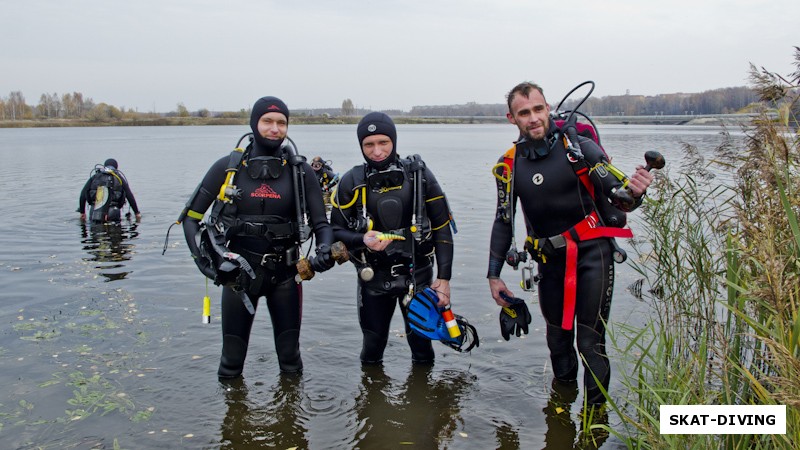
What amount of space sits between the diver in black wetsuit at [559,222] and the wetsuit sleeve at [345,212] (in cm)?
116

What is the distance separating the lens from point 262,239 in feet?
14.6

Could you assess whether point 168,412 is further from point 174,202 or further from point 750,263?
point 174,202

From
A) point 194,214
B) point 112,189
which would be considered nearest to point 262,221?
point 194,214

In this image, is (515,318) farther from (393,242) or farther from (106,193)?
(106,193)

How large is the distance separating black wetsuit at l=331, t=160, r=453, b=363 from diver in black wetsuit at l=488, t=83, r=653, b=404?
63 centimetres

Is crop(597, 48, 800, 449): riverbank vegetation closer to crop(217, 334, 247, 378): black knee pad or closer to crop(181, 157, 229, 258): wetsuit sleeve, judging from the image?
crop(217, 334, 247, 378): black knee pad

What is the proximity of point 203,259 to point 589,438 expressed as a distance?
9.35ft

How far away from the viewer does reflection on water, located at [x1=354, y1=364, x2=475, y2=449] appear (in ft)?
13.7

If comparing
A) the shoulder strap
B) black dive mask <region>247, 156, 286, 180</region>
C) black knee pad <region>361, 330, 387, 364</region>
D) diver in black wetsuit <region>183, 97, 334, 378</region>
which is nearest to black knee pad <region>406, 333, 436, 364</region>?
black knee pad <region>361, 330, 387, 364</region>

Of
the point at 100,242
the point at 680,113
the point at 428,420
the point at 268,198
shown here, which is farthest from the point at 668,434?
the point at 680,113

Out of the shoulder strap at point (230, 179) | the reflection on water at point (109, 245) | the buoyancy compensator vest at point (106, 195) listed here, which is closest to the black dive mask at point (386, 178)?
the shoulder strap at point (230, 179)

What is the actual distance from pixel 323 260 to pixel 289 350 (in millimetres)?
945

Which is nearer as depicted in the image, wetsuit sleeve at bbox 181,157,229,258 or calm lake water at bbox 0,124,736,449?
calm lake water at bbox 0,124,736,449

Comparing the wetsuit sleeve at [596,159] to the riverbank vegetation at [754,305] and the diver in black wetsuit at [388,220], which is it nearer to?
the riverbank vegetation at [754,305]
